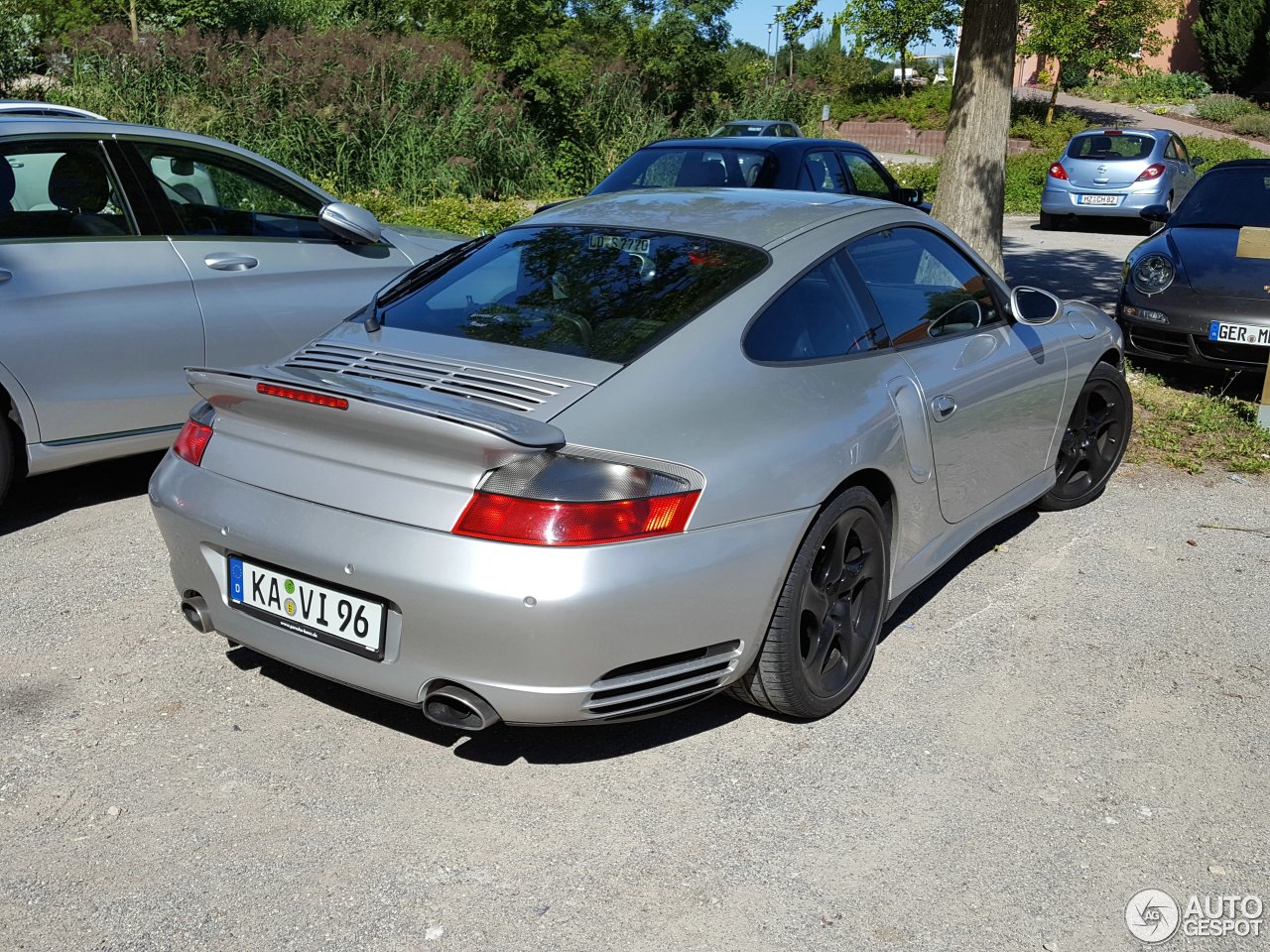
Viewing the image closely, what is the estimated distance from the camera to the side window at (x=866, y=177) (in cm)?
1047

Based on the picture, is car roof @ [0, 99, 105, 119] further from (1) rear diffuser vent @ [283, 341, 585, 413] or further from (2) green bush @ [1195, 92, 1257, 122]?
(2) green bush @ [1195, 92, 1257, 122]

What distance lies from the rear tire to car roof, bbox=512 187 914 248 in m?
0.94

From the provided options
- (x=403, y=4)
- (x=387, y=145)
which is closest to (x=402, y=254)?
(x=387, y=145)

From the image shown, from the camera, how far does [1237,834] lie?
3154 millimetres

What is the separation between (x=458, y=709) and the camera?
10.1ft

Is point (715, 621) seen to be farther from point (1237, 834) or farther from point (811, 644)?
point (1237, 834)

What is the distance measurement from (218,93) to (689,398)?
13534 mm

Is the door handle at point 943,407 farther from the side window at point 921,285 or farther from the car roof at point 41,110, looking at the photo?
the car roof at point 41,110

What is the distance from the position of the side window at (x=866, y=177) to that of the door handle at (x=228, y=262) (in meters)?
5.97

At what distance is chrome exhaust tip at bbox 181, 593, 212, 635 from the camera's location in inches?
136

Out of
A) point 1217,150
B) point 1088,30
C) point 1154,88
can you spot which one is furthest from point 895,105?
point 1217,150

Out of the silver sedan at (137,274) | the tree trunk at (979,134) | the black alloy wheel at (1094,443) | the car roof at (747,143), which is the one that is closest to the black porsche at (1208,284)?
the tree trunk at (979,134)

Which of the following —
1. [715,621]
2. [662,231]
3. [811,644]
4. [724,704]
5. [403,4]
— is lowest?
[724,704]

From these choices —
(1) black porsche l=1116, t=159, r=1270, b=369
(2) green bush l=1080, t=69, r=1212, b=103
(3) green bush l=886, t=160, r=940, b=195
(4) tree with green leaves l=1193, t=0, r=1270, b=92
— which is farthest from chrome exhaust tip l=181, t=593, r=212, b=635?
(4) tree with green leaves l=1193, t=0, r=1270, b=92
